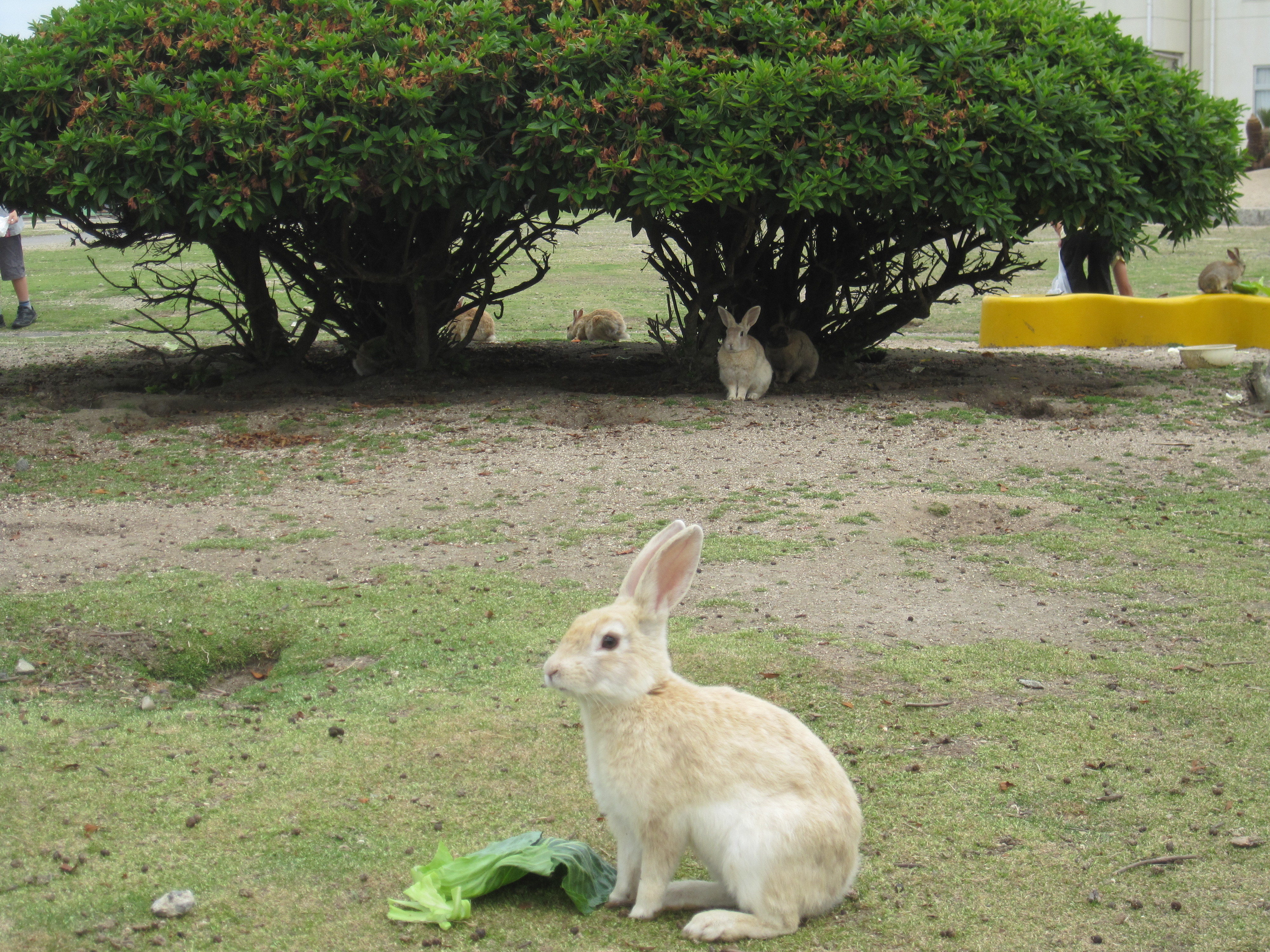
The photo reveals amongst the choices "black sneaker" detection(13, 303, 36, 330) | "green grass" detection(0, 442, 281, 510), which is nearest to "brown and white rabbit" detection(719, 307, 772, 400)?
"green grass" detection(0, 442, 281, 510)

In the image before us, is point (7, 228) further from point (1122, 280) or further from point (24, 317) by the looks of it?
point (1122, 280)

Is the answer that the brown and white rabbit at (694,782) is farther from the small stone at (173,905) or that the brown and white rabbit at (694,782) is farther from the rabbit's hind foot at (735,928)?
the small stone at (173,905)

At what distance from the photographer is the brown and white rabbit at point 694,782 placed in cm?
298

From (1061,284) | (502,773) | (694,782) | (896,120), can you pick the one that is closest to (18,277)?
(896,120)

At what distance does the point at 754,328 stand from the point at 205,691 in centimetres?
742

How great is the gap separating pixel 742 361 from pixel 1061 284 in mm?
7875

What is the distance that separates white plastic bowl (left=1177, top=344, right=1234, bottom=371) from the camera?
1127 cm

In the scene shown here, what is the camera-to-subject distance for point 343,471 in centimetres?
802

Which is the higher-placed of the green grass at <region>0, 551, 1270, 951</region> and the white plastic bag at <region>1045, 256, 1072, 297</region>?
the white plastic bag at <region>1045, 256, 1072, 297</region>

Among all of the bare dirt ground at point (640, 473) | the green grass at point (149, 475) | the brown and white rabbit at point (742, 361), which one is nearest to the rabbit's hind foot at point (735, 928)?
the bare dirt ground at point (640, 473)

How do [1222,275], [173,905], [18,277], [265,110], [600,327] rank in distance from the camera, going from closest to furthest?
[173,905]
[265,110]
[600,327]
[1222,275]
[18,277]

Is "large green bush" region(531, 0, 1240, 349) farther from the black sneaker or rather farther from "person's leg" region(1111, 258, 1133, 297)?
the black sneaker

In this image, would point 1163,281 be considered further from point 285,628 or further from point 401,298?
point 285,628

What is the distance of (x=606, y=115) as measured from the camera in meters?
8.80
